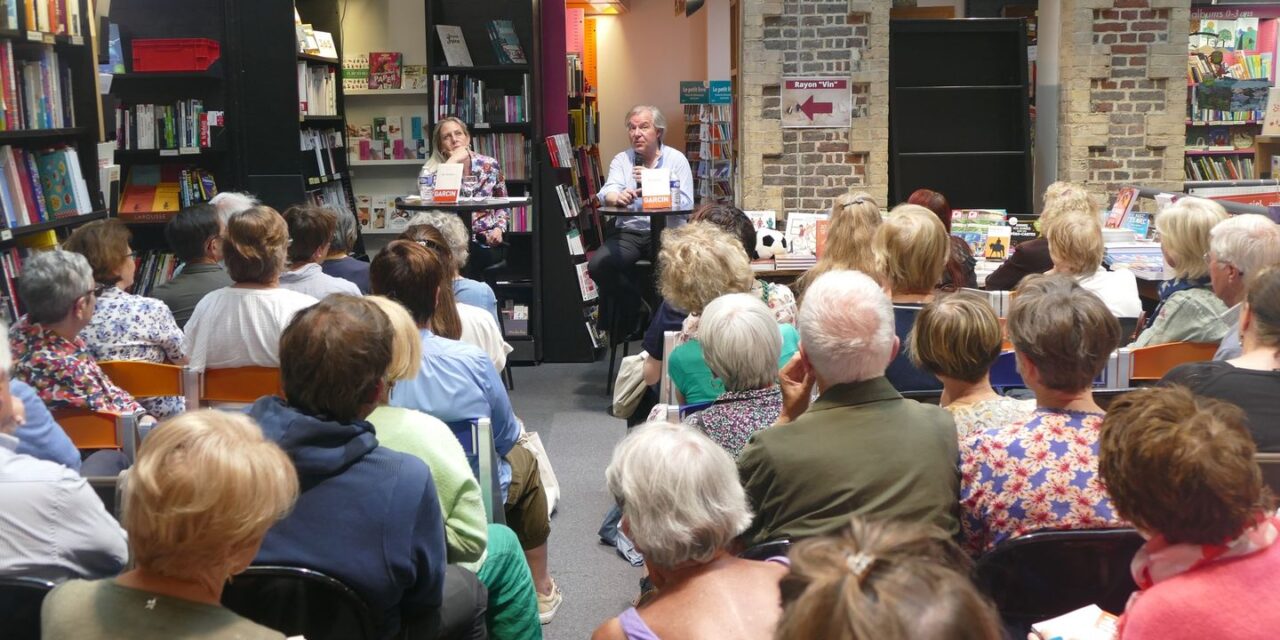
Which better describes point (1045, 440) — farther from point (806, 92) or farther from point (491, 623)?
point (806, 92)

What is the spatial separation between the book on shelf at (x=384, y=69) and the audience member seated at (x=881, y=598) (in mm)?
8118

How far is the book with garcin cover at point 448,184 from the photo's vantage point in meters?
6.60

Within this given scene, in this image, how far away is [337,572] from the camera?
7.05ft

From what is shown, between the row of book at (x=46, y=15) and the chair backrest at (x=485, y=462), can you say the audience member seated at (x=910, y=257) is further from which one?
the row of book at (x=46, y=15)

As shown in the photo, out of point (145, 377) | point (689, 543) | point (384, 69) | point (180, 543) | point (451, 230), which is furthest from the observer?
point (384, 69)

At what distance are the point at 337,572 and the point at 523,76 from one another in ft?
19.8

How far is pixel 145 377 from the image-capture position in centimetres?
381

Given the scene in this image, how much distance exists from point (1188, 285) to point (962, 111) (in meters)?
5.21

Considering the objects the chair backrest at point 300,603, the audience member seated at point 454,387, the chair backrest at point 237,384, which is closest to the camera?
the chair backrest at point 300,603

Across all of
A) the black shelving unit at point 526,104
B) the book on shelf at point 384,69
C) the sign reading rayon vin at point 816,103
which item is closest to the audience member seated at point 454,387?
the black shelving unit at point 526,104

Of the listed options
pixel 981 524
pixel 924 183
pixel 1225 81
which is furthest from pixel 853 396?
pixel 1225 81

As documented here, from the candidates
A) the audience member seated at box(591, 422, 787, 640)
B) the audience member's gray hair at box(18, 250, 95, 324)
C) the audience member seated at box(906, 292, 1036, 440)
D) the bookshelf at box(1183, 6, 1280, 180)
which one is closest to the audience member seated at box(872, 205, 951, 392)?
the audience member seated at box(906, 292, 1036, 440)

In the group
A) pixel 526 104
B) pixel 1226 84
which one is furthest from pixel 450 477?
pixel 1226 84

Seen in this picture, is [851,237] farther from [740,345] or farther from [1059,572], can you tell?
[1059,572]
